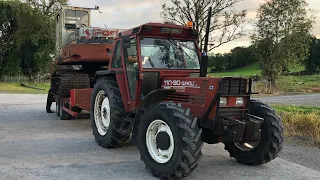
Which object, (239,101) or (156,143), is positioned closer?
(156,143)

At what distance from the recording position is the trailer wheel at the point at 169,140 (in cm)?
571

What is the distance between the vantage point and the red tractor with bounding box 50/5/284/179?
19.6 ft

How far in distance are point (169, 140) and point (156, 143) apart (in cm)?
33

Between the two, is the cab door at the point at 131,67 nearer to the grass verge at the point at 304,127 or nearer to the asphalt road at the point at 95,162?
the asphalt road at the point at 95,162

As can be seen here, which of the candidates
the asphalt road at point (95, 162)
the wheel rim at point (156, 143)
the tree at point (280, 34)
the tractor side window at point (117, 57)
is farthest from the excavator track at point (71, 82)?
the tree at point (280, 34)

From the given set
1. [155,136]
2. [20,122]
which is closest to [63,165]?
[155,136]

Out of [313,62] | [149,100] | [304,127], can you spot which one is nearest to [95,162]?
[149,100]

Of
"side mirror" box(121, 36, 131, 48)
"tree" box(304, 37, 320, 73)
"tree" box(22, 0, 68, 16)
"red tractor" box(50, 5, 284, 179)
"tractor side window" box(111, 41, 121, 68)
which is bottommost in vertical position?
"red tractor" box(50, 5, 284, 179)

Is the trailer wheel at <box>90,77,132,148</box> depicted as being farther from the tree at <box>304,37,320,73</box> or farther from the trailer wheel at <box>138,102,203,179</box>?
the tree at <box>304,37,320,73</box>

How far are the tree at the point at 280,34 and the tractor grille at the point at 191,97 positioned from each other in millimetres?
→ 26367

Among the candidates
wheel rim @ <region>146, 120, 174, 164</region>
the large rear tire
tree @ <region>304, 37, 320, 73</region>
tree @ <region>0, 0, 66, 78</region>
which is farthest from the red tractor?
tree @ <region>304, 37, 320, 73</region>

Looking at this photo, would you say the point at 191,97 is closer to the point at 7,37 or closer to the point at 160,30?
the point at 160,30

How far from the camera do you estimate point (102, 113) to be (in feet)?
29.7

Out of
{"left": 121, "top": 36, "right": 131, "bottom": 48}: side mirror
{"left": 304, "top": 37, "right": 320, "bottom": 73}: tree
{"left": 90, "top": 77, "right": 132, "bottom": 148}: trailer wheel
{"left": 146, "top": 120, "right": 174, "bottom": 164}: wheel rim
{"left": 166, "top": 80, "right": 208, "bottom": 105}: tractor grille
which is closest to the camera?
{"left": 146, "top": 120, "right": 174, "bottom": 164}: wheel rim
